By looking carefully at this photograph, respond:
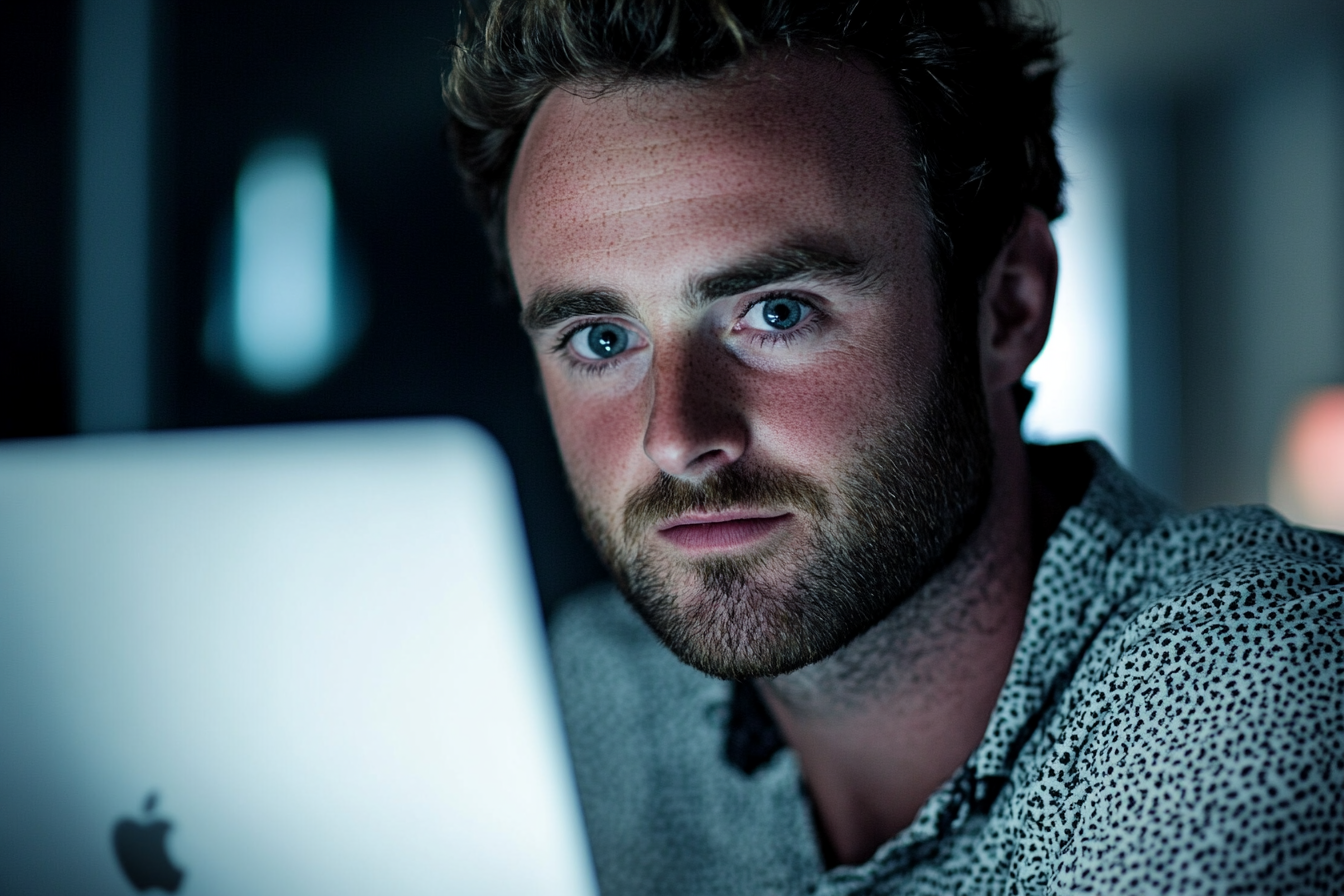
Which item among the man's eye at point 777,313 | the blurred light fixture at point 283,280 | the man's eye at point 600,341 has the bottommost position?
the man's eye at point 777,313

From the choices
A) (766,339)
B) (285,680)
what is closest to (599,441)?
(766,339)

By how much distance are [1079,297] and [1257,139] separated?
1.02 metres

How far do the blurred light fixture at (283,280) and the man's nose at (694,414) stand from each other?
4.18 feet

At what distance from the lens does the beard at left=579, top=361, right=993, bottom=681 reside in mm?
929

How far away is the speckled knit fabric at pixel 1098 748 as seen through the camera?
0.66 metres

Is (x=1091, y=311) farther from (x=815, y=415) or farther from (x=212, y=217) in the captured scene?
(x=815, y=415)

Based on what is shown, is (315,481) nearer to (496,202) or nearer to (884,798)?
(496,202)

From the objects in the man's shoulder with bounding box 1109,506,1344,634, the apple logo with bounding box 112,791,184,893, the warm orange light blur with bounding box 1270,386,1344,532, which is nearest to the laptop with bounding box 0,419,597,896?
the apple logo with bounding box 112,791,184,893

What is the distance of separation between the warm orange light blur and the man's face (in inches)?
136

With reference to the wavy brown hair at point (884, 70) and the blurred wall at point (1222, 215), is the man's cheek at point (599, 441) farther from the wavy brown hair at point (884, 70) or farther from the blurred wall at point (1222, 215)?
the blurred wall at point (1222, 215)

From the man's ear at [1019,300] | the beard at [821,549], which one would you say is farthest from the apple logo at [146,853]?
the man's ear at [1019,300]

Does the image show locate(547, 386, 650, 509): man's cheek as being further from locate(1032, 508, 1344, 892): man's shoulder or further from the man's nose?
locate(1032, 508, 1344, 892): man's shoulder

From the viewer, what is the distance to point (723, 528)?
943 mm

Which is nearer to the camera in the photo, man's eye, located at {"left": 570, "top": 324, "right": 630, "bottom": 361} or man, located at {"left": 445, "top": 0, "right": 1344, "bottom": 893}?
man, located at {"left": 445, "top": 0, "right": 1344, "bottom": 893}
